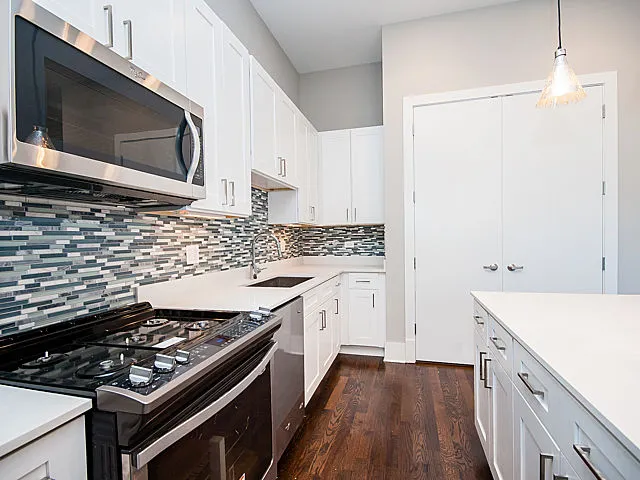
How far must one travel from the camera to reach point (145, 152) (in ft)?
3.85

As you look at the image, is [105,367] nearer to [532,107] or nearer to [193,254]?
[193,254]

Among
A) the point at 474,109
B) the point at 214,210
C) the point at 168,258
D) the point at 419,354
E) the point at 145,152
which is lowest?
the point at 419,354

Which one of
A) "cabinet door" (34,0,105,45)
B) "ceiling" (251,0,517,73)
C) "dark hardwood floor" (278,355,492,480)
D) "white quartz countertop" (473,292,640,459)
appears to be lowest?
"dark hardwood floor" (278,355,492,480)

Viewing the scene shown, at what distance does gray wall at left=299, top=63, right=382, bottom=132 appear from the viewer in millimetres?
4078

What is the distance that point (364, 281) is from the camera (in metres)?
3.46

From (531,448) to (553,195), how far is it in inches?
102

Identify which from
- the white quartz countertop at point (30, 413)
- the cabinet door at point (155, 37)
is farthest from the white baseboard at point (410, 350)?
the white quartz countertop at point (30, 413)

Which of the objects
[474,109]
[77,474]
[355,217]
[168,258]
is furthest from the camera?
[355,217]

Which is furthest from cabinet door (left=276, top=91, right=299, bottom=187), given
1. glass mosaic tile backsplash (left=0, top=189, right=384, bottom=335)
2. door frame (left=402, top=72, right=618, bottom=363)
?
door frame (left=402, top=72, right=618, bottom=363)

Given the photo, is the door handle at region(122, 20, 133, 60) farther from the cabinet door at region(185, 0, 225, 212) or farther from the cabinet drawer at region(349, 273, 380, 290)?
the cabinet drawer at region(349, 273, 380, 290)

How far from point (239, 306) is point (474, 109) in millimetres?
2752

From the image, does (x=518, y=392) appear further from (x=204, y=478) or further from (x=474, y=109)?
(x=474, y=109)

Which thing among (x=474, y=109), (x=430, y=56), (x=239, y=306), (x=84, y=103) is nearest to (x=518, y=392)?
(x=239, y=306)

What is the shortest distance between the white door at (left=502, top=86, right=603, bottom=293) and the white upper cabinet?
3.95 feet
